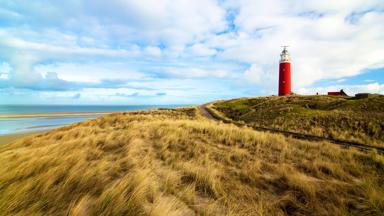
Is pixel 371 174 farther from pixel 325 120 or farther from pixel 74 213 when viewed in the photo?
pixel 325 120

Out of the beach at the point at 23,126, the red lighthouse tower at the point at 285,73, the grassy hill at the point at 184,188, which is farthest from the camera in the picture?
the red lighthouse tower at the point at 285,73

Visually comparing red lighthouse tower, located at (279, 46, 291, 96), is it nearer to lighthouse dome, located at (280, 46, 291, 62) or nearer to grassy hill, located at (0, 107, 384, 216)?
lighthouse dome, located at (280, 46, 291, 62)

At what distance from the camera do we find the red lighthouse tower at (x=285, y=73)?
48531 millimetres

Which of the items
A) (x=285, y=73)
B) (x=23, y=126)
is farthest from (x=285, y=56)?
(x=23, y=126)

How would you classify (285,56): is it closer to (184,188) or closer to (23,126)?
(184,188)

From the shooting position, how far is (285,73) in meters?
48.6

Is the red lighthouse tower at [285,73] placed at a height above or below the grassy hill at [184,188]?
above

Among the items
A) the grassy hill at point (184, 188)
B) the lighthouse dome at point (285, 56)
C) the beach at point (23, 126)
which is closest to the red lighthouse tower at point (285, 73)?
the lighthouse dome at point (285, 56)

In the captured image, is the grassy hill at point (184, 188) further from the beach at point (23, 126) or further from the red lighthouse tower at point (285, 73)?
the red lighthouse tower at point (285, 73)

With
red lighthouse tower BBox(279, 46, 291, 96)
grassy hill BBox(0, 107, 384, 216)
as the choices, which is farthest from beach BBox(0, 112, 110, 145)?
red lighthouse tower BBox(279, 46, 291, 96)

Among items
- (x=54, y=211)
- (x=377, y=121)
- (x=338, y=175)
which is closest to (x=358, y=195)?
(x=338, y=175)

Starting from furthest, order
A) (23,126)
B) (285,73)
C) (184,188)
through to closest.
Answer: (285,73), (23,126), (184,188)

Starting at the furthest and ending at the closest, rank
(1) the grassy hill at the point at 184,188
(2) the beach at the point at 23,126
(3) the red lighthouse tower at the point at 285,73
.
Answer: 1. (3) the red lighthouse tower at the point at 285,73
2. (2) the beach at the point at 23,126
3. (1) the grassy hill at the point at 184,188

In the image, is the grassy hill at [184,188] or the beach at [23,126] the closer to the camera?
the grassy hill at [184,188]
